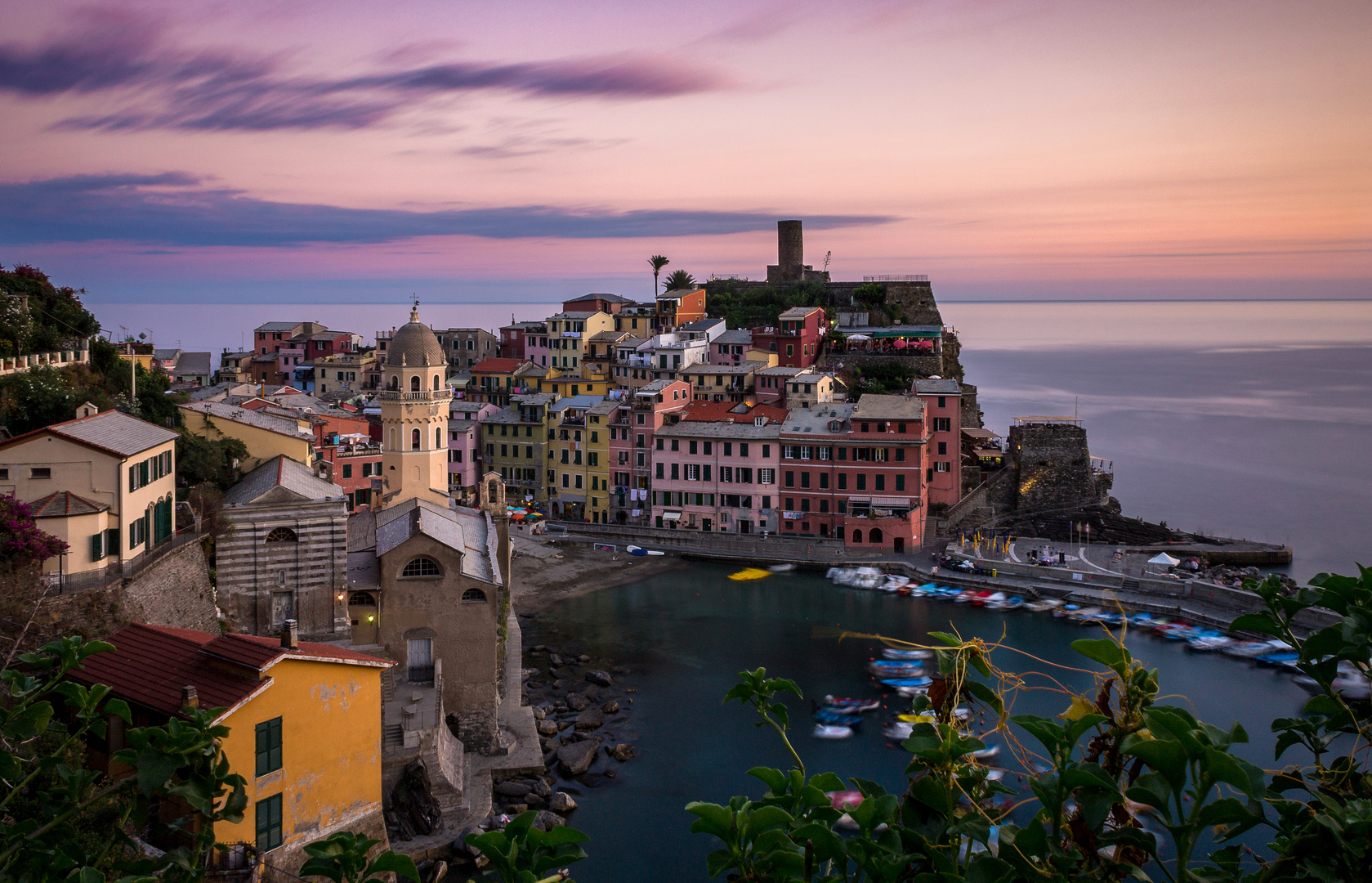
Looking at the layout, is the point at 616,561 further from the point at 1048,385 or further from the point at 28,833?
the point at 1048,385

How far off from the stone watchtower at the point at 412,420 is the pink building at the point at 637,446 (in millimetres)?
19300

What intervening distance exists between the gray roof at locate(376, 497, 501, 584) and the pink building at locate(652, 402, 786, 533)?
854 inches

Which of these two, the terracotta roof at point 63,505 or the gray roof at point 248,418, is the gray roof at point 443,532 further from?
the terracotta roof at point 63,505

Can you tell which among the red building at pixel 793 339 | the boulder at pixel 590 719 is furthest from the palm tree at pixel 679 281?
the boulder at pixel 590 719

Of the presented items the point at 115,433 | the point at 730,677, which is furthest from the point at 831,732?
the point at 115,433

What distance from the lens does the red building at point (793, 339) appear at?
61.7 m

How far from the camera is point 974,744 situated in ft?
11.0

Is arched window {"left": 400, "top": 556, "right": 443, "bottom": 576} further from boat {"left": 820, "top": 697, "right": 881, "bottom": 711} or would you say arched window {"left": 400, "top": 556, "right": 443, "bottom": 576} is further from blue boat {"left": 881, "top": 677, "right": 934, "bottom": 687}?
blue boat {"left": 881, "top": 677, "right": 934, "bottom": 687}

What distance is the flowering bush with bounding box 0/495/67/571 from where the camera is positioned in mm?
16906

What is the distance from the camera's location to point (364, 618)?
22.5 meters

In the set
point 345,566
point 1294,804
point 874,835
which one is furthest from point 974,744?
point 345,566

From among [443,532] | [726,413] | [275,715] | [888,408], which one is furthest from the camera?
[726,413]

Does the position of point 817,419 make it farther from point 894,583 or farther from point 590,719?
point 590,719

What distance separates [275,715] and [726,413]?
1500 inches
